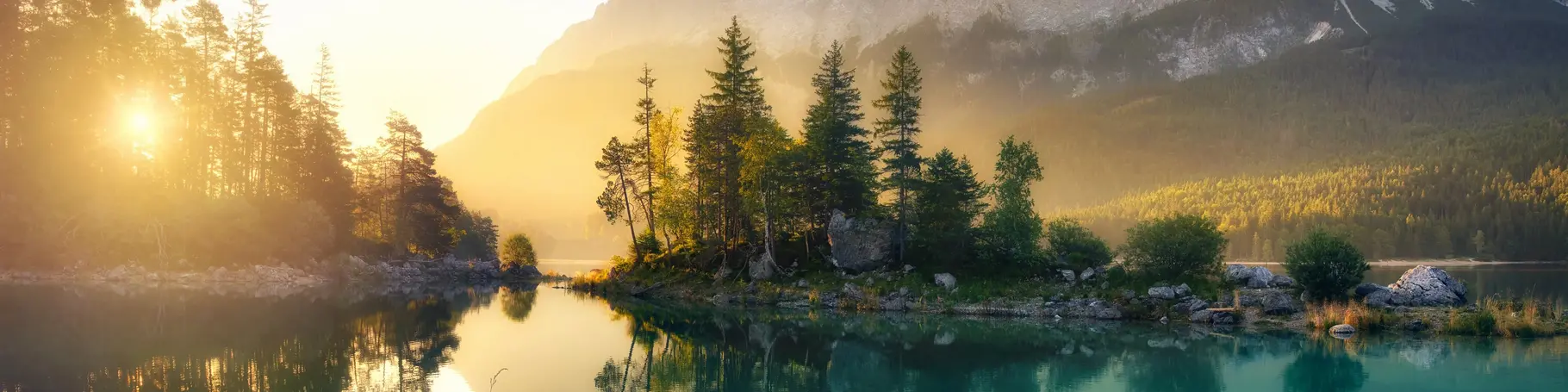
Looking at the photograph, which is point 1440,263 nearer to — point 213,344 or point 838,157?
point 838,157

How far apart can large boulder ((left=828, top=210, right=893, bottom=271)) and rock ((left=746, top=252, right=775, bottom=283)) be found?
491 cm

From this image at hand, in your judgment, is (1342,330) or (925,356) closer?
(925,356)

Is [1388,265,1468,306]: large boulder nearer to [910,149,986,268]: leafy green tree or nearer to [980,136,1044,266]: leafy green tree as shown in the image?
[980,136,1044,266]: leafy green tree

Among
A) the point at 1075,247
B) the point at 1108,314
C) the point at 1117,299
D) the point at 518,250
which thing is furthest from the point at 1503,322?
the point at 518,250

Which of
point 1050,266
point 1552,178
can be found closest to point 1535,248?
point 1552,178

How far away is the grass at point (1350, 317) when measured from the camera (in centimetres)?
3481

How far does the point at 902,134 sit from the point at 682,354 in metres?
31.0

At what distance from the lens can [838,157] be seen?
56.3 meters

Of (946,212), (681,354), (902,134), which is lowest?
(681,354)

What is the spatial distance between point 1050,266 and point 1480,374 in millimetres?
27009

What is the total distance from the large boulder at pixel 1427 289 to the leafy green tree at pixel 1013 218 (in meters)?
19.0

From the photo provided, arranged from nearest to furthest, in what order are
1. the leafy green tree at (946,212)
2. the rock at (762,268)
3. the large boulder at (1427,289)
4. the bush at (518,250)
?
the large boulder at (1427,289)
the leafy green tree at (946,212)
the rock at (762,268)
the bush at (518,250)

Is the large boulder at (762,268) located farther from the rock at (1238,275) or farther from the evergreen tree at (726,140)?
the rock at (1238,275)

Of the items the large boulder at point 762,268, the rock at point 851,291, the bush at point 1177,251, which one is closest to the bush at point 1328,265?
the bush at point 1177,251
